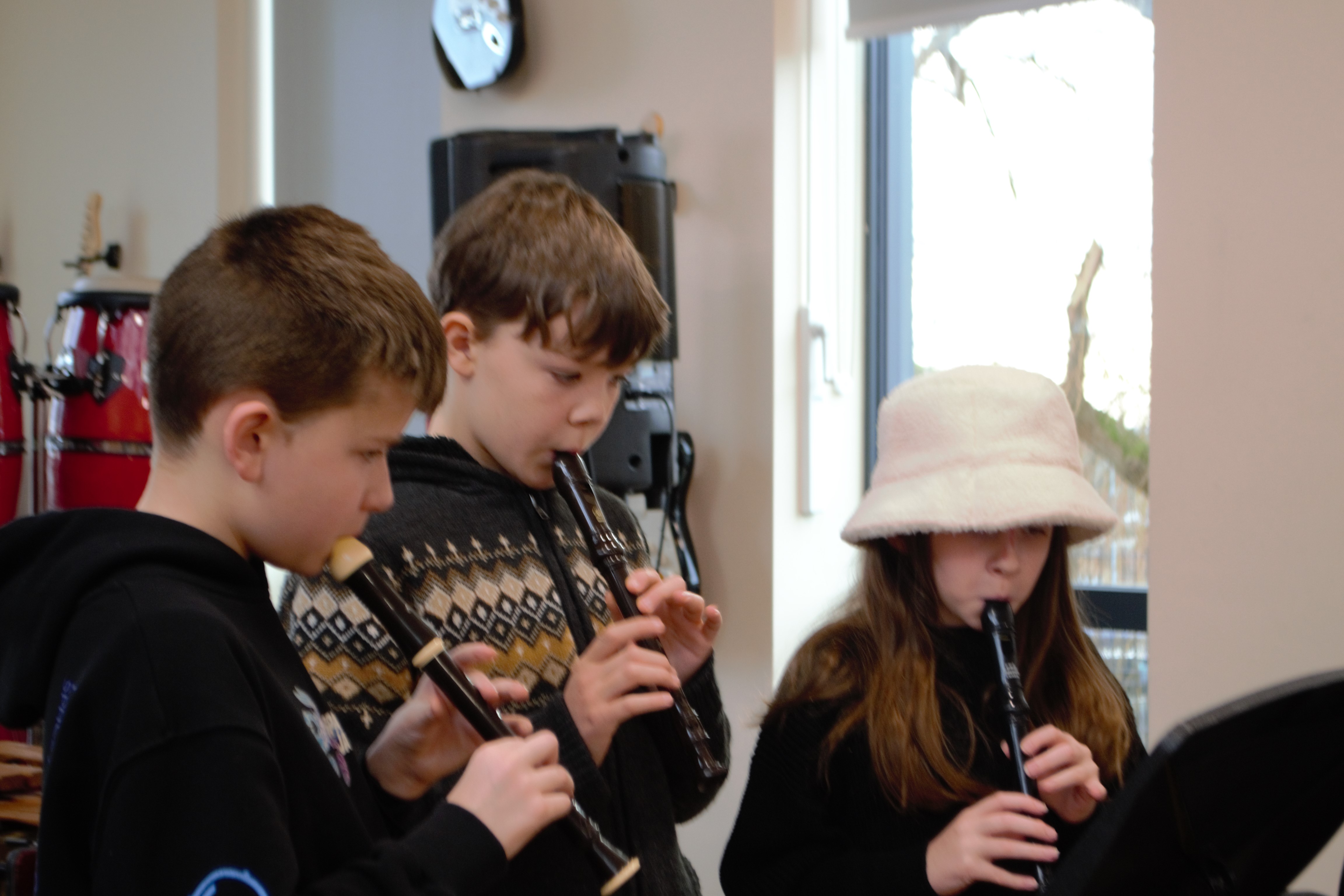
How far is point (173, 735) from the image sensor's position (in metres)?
0.69

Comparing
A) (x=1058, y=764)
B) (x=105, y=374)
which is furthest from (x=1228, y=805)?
(x=105, y=374)

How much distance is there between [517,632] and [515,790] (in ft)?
1.17

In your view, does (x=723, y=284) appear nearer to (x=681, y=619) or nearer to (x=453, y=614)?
(x=681, y=619)

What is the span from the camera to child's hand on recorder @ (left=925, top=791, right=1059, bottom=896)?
106 centimetres

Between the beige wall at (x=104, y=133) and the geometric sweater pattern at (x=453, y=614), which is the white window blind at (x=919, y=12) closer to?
the geometric sweater pattern at (x=453, y=614)

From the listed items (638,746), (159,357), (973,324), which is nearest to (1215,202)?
(973,324)

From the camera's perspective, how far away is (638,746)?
126 centimetres

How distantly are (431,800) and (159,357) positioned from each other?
20.1 inches

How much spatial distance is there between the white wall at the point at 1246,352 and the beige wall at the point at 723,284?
75 centimetres

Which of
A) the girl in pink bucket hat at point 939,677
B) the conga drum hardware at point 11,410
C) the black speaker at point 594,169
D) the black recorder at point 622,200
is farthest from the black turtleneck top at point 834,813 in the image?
the conga drum hardware at point 11,410

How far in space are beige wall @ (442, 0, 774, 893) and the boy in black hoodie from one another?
1.41 metres

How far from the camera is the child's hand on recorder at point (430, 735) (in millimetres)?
1009

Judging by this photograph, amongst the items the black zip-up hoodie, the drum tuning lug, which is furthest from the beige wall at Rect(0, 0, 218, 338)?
the black zip-up hoodie

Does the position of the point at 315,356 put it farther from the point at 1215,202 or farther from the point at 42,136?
the point at 42,136
